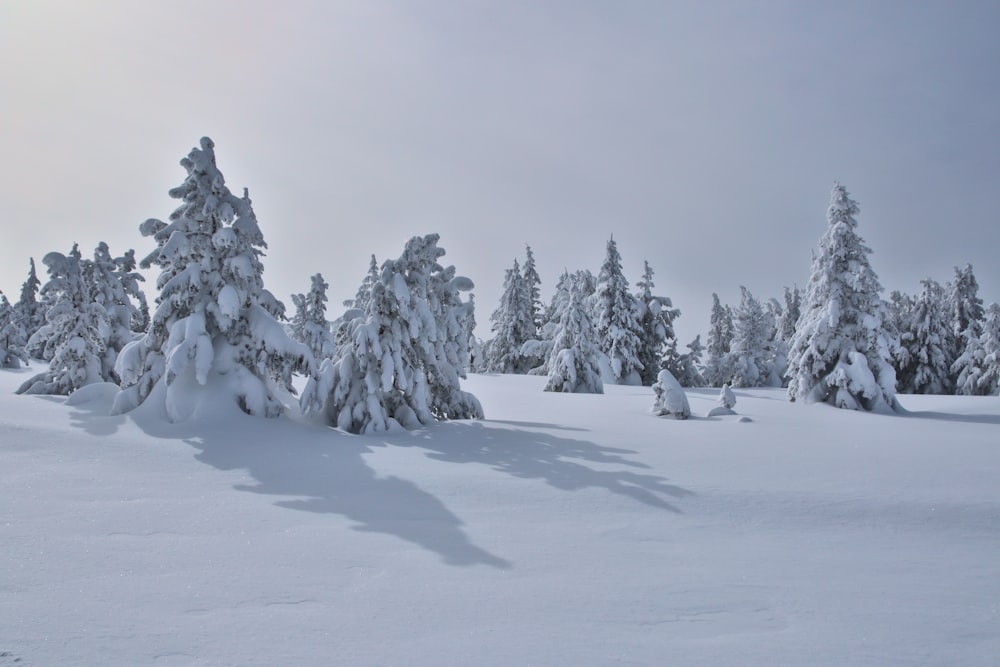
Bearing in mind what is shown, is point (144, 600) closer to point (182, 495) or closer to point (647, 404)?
point (182, 495)

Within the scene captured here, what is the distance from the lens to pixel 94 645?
3615 mm

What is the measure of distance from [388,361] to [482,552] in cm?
872

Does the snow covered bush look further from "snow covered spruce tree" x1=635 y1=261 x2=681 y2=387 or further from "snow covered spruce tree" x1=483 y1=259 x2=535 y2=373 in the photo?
"snow covered spruce tree" x1=483 y1=259 x2=535 y2=373

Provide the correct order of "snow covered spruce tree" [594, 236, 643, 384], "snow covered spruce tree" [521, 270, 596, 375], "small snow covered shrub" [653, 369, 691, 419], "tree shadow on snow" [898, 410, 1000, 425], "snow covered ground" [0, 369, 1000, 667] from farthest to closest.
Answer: "snow covered spruce tree" [594, 236, 643, 384] < "snow covered spruce tree" [521, 270, 596, 375] < "tree shadow on snow" [898, 410, 1000, 425] < "small snow covered shrub" [653, 369, 691, 419] < "snow covered ground" [0, 369, 1000, 667]

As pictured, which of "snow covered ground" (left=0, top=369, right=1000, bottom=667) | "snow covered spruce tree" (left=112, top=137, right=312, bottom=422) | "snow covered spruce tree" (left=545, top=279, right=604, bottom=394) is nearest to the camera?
"snow covered ground" (left=0, top=369, right=1000, bottom=667)

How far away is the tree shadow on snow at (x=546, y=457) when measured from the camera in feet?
28.2

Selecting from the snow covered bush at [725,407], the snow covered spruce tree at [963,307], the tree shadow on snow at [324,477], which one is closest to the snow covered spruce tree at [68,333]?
the tree shadow on snow at [324,477]

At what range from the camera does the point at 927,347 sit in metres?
43.6

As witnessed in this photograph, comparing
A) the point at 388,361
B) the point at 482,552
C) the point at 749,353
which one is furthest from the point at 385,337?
the point at 749,353

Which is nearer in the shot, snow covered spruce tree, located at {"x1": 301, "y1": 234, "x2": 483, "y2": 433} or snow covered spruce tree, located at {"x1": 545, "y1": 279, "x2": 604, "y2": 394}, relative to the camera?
snow covered spruce tree, located at {"x1": 301, "y1": 234, "x2": 483, "y2": 433}

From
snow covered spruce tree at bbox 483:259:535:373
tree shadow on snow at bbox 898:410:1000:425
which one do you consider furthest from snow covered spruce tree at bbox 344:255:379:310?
tree shadow on snow at bbox 898:410:1000:425

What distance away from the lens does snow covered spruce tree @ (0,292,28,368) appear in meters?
40.7

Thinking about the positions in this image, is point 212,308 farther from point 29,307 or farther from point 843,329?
point 29,307

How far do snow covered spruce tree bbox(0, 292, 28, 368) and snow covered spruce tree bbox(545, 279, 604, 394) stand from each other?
38907 millimetres
